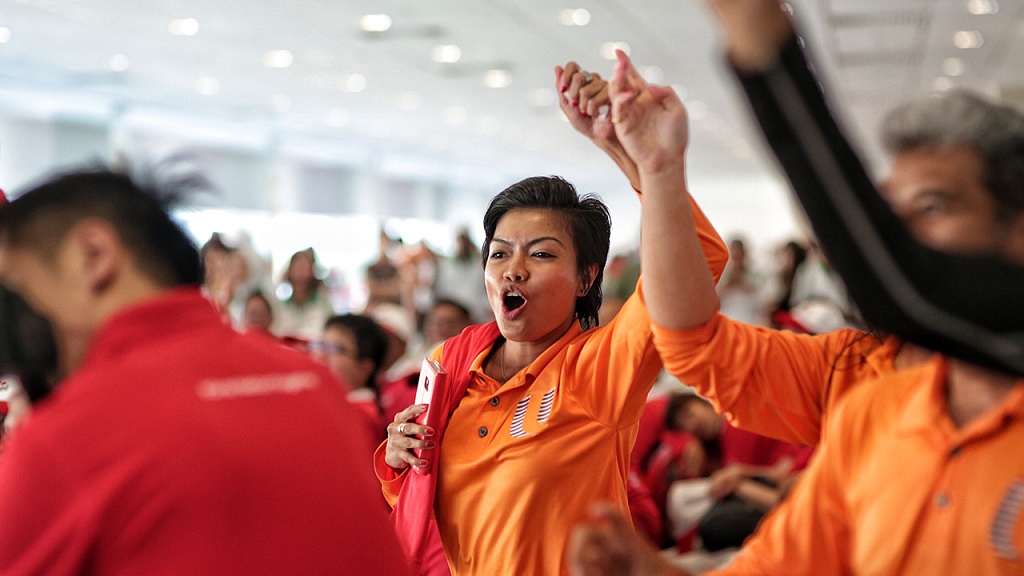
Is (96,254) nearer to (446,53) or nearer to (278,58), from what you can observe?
(446,53)

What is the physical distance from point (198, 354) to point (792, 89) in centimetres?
80

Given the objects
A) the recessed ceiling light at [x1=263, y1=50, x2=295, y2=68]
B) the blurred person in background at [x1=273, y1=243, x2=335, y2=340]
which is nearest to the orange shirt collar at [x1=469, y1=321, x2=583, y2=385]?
the blurred person in background at [x1=273, y1=243, x2=335, y2=340]

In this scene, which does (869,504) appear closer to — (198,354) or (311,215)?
(198,354)

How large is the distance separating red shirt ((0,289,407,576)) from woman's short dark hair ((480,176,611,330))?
2.65 ft

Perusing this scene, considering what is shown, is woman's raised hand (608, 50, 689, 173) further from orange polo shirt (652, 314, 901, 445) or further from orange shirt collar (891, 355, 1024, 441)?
orange shirt collar (891, 355, 1024, 441)

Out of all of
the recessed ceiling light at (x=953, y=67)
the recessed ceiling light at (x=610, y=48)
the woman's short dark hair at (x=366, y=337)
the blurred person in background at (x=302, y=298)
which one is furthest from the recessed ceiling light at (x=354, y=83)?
the woman's short dark hair at (x=366, y=337)

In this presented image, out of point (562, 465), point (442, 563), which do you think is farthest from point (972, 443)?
point (442, 563)

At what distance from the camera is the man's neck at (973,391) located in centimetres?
107

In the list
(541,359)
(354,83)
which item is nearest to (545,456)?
(541,359)

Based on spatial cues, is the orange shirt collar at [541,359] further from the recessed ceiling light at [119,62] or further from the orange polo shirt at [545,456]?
the recessed ceiling light at [119,62]

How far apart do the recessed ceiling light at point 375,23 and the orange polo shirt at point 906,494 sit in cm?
830

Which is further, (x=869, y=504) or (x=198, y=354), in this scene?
(x=198, y=354)

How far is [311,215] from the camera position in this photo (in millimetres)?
21141

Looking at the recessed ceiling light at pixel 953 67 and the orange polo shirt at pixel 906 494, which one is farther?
the recessed ceiling light at pixel 953 67
